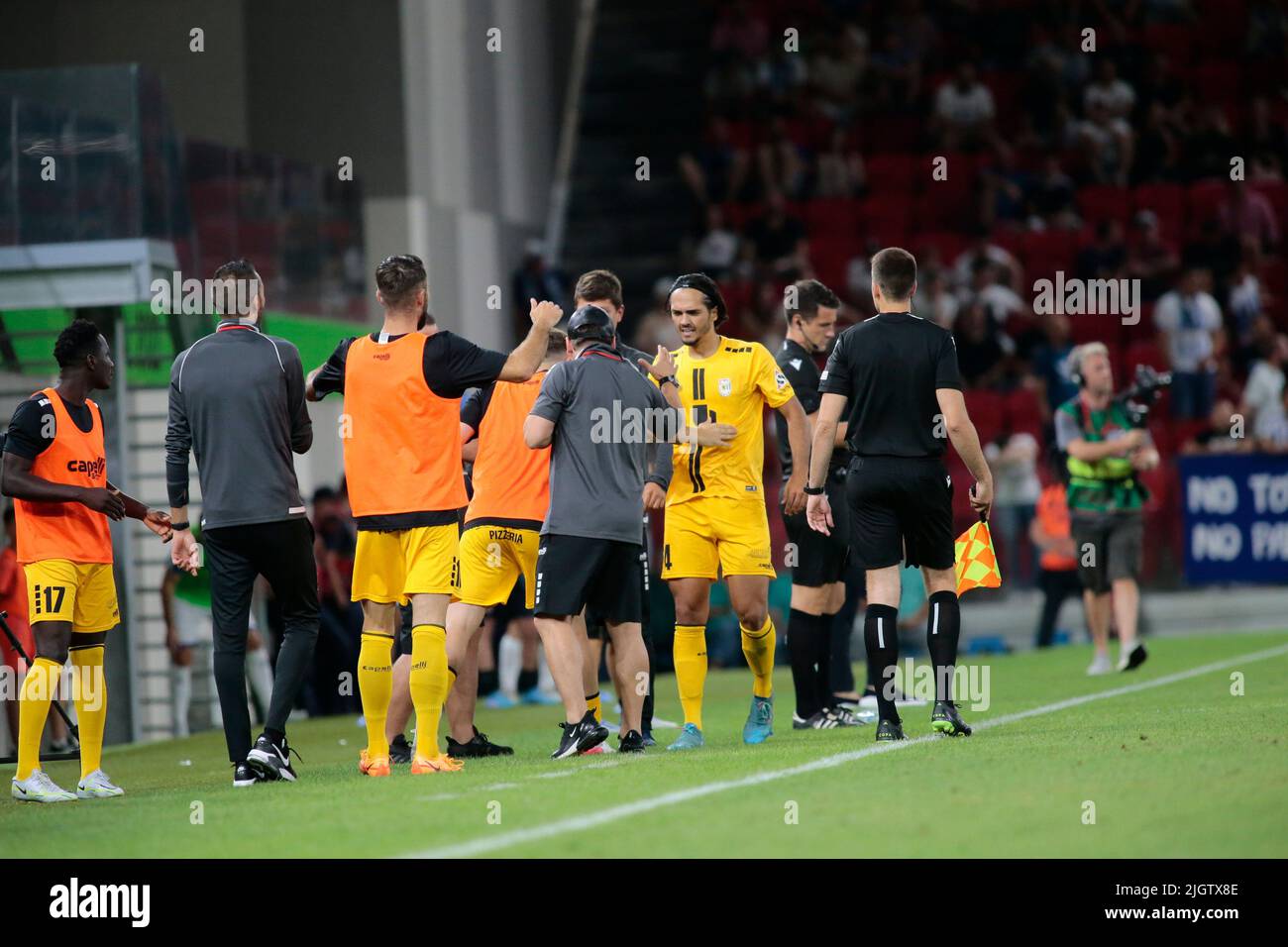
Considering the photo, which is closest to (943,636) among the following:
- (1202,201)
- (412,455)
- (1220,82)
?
(412,455)

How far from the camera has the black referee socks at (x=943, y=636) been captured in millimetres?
8727

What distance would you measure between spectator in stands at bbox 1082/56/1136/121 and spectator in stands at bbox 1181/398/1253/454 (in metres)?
5.84

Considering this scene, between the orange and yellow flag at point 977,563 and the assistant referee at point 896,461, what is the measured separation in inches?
14.9

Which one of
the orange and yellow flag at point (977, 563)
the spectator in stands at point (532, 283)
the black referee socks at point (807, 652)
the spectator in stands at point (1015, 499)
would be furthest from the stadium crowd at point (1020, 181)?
the orange and yellow flag at point (977, 563)

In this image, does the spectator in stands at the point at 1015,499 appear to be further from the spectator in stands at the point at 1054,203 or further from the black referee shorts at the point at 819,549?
the black referee shorts at the point at 819,549

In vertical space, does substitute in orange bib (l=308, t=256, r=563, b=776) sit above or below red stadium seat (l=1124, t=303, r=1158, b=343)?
below

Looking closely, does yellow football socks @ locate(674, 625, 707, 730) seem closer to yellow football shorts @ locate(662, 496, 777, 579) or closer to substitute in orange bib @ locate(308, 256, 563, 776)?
yellow football shorts @ locate(662, 496, 777, 579)

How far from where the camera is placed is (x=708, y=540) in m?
9.49

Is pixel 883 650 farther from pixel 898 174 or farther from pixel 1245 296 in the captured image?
pixel 898 174

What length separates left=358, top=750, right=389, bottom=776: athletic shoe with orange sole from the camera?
28.0 feet

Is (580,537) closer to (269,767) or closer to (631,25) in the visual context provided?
(269,767)

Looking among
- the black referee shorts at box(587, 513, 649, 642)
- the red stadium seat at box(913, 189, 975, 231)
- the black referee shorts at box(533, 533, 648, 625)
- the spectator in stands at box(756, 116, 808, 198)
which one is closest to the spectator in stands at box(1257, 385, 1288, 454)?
the red stadium seat at box(913, 189, 975, 231)

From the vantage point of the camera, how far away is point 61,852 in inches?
254

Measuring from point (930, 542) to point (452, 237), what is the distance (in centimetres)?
1427
